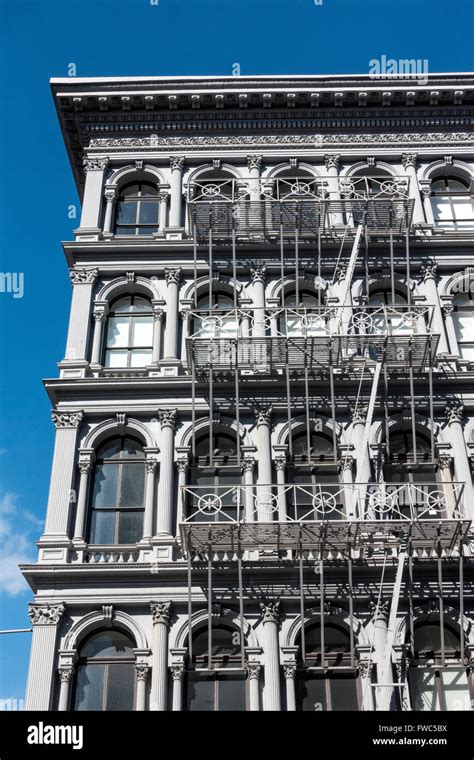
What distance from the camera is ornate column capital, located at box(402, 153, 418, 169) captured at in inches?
1277

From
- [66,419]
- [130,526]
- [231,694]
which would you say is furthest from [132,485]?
[231,694]

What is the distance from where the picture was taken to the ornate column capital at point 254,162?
32312mm

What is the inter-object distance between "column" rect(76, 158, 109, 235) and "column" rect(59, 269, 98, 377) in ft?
4.57

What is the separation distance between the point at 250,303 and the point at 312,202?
11.3ft

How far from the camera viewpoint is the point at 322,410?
27.1 m

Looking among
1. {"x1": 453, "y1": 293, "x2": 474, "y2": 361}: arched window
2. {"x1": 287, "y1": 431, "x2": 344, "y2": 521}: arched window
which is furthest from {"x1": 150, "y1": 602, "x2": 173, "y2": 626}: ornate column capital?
{"x1": 453, "y1": 293, "x2": 474, "y2": 361}: arched window

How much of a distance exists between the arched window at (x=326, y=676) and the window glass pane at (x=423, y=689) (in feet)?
3.77

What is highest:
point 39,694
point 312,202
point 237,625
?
point 312,202

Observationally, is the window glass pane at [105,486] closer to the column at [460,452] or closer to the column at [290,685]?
the column at [290,685]

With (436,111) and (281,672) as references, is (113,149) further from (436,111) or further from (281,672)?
(281,672)

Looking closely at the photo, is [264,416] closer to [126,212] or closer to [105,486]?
[105,486]

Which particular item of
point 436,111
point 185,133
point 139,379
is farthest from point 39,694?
point 436,111

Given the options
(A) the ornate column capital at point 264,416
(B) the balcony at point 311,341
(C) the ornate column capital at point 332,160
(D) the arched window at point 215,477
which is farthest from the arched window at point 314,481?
(C) the ornate column capital at point 332,160

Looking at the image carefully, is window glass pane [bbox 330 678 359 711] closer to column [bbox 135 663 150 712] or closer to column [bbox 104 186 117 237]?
column [bbox 135 663 150 712]
